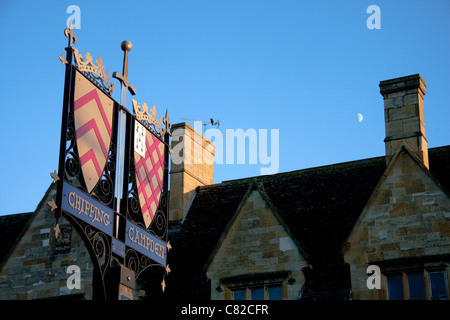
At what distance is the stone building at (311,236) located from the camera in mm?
18062

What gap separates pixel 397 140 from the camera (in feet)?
66.3

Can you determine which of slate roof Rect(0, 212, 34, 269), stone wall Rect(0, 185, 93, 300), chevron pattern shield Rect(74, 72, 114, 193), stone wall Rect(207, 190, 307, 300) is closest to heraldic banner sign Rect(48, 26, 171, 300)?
chevron pattern shield Rect(74, 72, 114, 193)

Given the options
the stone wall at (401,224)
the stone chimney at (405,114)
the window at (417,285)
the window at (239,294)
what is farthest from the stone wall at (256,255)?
the stone chimney at (405,114)

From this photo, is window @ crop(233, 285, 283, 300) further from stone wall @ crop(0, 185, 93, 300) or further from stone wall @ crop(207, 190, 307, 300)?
stone wall @ crop(0, 185, 93, 300)

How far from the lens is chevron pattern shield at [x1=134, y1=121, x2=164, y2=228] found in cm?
1493

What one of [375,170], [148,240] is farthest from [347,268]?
[148,240]

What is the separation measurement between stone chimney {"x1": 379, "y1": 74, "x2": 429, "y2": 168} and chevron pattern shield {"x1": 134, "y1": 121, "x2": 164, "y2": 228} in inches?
257

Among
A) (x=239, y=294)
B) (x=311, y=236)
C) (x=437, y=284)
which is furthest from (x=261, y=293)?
(x=437, y=284)

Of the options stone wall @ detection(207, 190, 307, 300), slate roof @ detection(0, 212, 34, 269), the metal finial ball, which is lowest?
stone wall @ detection(207, 190, 307, 300)

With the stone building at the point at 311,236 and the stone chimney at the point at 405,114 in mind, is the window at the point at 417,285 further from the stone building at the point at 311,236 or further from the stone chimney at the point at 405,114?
A: the stone chimney at the point at 405,114

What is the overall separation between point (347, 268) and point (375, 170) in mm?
3703

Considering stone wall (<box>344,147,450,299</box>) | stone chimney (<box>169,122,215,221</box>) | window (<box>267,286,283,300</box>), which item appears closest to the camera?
stone wall (<box>344,147,450,299</box>)
